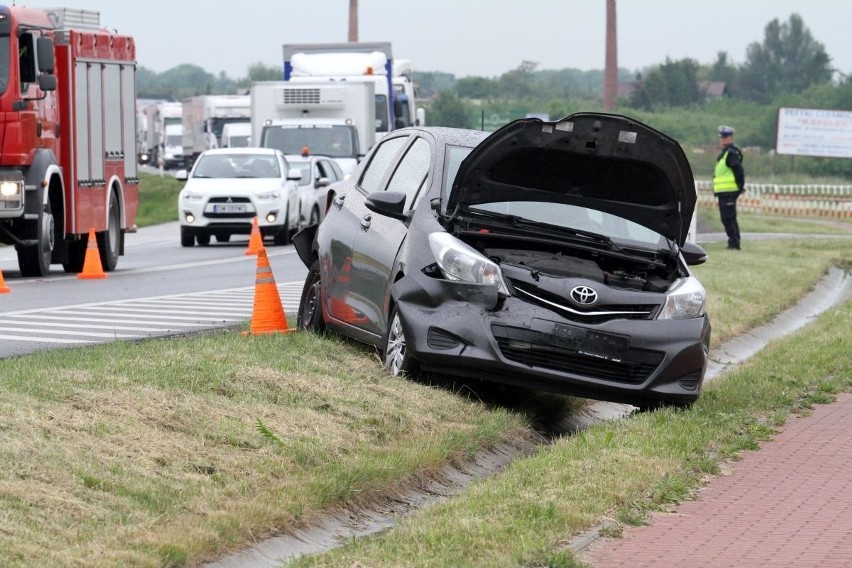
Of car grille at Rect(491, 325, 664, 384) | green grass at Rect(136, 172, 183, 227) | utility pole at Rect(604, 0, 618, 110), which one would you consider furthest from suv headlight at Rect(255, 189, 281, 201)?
utility pole at Rect(604, 0, 618, 110)

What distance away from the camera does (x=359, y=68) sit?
40.3m

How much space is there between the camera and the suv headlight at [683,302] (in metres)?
10.1

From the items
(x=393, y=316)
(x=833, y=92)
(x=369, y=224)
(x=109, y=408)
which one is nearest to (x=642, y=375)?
(x=393, y=316)

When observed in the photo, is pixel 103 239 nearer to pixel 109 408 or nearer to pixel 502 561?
pixel 109 408

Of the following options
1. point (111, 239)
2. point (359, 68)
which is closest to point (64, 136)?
point (111, 239)

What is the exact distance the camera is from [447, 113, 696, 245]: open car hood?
10.3m

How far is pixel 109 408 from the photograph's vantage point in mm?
8562

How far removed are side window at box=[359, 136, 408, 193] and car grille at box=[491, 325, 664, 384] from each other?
2.44 metres

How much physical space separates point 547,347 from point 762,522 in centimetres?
263

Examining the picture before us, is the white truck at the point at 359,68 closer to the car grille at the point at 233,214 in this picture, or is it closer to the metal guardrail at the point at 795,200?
the car grille at the point at 233,214

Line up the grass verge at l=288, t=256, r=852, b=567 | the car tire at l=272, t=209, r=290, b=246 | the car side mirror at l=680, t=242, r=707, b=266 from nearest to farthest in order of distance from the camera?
the grass verge at l=288, t=256, r=852, b=567 < the car side mirror at l=680, t=242, r=707, b=266 < the car tire at l=272, t=209, r=290, b=246

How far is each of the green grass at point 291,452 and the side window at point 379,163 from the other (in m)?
1.13

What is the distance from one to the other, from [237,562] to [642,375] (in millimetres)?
3755

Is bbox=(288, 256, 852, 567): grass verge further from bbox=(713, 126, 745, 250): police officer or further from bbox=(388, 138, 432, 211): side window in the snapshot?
bbox=(713, 126, 745, 250): police officer
